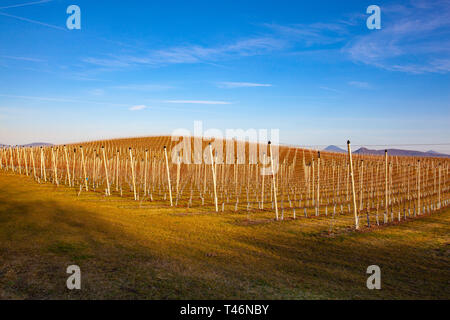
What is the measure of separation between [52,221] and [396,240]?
648 inches

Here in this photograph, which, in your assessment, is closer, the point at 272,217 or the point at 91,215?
the point at 91,215

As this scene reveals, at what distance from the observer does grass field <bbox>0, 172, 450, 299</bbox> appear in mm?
7559

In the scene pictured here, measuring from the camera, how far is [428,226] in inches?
667

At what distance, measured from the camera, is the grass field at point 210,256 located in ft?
24.8

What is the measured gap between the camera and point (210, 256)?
10500mm

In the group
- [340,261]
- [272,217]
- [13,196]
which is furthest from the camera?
[13,196]

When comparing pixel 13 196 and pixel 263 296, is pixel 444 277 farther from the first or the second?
pixel 13 196
